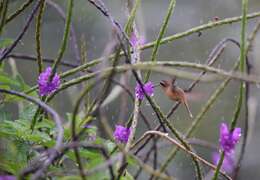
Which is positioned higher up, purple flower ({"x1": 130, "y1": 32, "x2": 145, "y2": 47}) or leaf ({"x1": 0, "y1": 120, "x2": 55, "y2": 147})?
purple flower ({"x1": 130, "y1": 32, "x2": 145, "y2": 47})

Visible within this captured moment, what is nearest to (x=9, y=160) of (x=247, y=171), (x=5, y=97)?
(x=5, y=97)

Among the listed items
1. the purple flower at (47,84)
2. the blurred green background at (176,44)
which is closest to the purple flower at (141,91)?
the purple flower at (47,84)

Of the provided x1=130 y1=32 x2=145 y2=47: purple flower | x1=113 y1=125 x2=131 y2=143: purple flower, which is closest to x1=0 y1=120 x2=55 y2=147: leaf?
x1=113 y1=125 x2=131 y2=143: purple flower

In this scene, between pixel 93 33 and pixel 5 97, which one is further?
pixel 93 33

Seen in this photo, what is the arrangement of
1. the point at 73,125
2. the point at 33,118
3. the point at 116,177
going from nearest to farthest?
1. the point at 73,125
2. the point at 116,177
3. the point at 33,118

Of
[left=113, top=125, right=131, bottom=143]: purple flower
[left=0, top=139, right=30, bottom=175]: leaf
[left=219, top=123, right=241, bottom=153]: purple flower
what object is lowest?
[left=0, top=139, right=30, bottom=175]: leaf

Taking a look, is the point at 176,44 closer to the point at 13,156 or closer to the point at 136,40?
the point at 136,40

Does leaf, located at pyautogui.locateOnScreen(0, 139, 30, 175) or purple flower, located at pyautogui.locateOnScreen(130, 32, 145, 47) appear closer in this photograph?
leaf, located at pyautogui.locateOnScreen(0, 139, 30, 175)

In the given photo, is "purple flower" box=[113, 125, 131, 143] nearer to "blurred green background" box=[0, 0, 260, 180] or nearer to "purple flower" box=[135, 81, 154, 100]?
"purple flower" box=[135, 81, 154, 100]

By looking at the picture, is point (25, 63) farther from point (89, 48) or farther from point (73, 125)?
point (73, 125)

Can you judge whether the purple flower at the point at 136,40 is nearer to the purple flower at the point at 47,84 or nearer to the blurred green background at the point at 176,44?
the purple flower at the point at 47,84

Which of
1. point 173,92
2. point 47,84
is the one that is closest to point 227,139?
point 173,92

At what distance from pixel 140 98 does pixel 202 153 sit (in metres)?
1.09

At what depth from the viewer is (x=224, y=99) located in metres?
2.15
